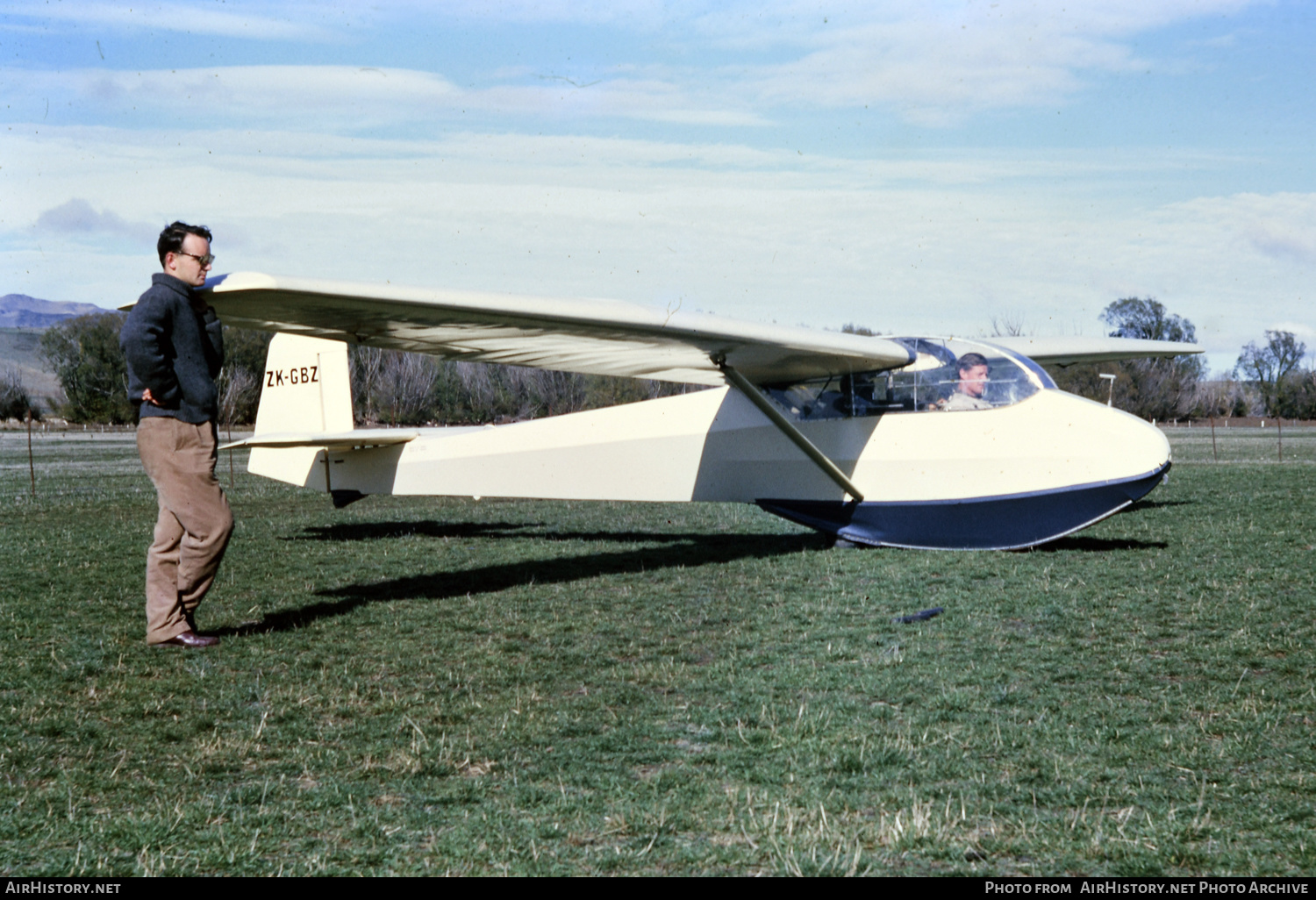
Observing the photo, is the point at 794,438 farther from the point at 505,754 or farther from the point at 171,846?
the point at 171,846

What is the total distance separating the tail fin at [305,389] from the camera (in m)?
13.5

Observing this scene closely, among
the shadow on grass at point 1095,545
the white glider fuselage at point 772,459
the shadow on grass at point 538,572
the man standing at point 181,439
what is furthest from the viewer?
the shadow on grass at point 1095,545

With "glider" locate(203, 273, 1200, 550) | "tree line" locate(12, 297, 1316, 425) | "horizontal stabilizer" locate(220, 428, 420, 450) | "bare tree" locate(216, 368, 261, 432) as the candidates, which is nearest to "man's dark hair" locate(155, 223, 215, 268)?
"glider" locate(203, 273, 1200, 550)

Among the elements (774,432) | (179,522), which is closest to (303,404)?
(774,432)

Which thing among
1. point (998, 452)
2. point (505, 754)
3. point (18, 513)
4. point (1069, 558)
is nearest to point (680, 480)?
point (998, 452)

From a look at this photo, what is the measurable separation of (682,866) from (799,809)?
0.62 meters

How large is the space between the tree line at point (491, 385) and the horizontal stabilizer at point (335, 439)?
34092 millimetres

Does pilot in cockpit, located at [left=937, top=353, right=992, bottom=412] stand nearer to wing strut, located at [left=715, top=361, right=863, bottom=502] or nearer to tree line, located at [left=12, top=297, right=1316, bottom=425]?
wing strut, located at [left=715, top=361, right=863, bottom=502]

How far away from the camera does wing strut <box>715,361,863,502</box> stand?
1033cm

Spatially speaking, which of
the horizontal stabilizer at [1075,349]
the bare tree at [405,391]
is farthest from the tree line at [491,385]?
the horizontal stabilizer at [1075,349]

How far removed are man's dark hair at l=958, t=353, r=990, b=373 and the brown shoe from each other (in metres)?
7.41

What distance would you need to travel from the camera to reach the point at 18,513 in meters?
16.7

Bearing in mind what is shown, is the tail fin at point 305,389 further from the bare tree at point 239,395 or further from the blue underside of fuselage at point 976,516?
the bare tree at point 239,395
